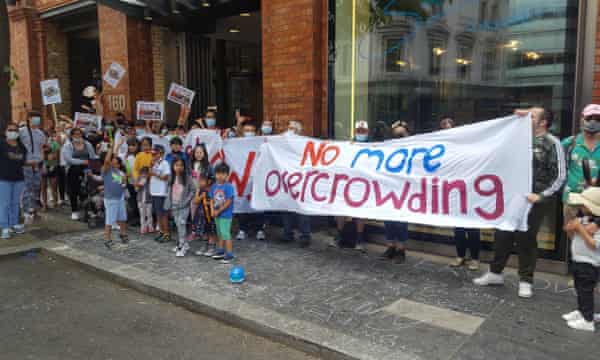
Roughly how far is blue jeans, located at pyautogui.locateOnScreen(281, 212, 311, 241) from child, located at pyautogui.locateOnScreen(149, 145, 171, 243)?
1926 millimetres

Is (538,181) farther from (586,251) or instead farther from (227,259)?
(227,259)

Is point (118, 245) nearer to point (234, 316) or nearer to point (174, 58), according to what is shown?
point (234, 316)

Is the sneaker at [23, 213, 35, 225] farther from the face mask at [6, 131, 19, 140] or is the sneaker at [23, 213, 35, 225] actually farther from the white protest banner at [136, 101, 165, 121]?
the white protest banner at [136, 101, 165, 121]

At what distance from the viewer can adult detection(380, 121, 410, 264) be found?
241 inches

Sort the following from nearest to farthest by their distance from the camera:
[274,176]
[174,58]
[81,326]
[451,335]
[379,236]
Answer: [451,335]
[81,326]
[274,176]
[379,236]
[174,58]

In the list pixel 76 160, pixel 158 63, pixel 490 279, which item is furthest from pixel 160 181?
pixel 158 63

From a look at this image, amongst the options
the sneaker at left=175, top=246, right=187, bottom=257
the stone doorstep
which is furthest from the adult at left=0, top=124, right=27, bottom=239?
the sneaker at left=175, top=246, right=187, bottom=257

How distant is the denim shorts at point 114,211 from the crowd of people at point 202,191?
16 mm

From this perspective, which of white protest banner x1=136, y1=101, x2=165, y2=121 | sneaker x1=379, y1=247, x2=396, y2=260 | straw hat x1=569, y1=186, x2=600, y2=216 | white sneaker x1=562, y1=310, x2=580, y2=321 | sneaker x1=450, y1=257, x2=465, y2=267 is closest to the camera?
Answer: straw hat x1=569, y1=186, x2=600, y2=216

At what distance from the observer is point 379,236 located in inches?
279

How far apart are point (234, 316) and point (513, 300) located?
2.89 metres

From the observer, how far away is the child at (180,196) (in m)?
6.55

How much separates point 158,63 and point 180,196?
6311 millimetres

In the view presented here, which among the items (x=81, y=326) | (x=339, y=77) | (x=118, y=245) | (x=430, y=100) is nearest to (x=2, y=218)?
(x=118, y=245)
